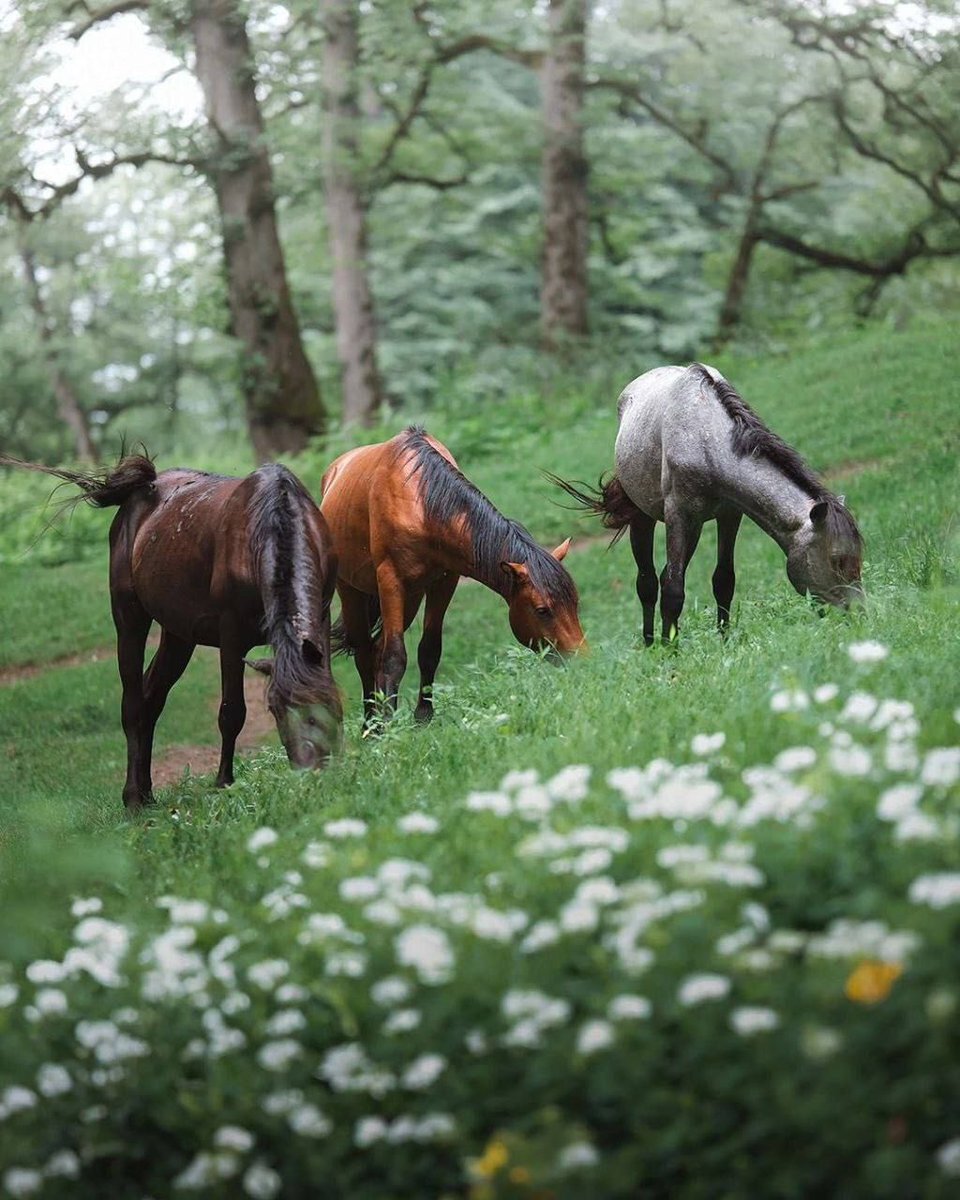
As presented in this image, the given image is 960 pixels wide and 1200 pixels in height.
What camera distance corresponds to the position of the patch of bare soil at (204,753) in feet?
36.5

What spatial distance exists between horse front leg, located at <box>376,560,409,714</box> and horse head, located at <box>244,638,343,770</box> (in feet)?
8.29

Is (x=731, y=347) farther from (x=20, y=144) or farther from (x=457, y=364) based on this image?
(x=20, y=144)

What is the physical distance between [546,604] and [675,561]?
101 cm

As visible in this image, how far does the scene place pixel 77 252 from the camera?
4003cm

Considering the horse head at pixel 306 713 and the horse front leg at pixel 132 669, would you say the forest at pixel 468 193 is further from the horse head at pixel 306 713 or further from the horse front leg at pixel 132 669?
the horse head at pixel 306 713

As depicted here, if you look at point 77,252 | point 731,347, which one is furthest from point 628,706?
point 77,252

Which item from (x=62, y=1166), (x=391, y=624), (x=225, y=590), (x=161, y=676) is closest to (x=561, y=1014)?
(x=62, y=1166)

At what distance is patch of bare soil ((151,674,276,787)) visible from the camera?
11129 millimetres

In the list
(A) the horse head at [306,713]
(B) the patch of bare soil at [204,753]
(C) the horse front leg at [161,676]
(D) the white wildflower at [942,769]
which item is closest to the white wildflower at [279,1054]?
(D) the white wildflower at [942,769]

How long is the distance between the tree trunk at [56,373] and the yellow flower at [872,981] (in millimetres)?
37106

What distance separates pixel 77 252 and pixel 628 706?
3695 cm

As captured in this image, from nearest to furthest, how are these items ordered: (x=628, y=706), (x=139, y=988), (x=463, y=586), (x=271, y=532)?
(x=139, y=988) → (x=628, y=706) → (x=271, y=532) → (x=463, y=586)

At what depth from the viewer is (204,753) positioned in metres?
11.9

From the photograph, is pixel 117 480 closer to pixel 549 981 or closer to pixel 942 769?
Result: pixel 549 981
